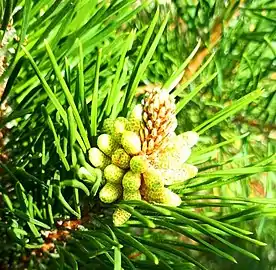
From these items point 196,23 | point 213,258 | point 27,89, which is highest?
point 196,23

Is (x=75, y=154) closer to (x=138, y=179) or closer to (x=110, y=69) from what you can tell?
(x=138, y=179)

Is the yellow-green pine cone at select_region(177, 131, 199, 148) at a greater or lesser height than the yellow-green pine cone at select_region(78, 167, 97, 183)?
greater

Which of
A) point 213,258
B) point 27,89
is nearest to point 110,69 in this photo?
point 27,89

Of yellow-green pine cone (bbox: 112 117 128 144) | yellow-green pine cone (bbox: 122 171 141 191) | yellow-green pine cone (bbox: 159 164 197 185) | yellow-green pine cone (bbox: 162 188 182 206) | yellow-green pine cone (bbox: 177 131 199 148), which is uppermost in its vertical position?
yellow-green pine cone (bbox: 112 117 128 144)
